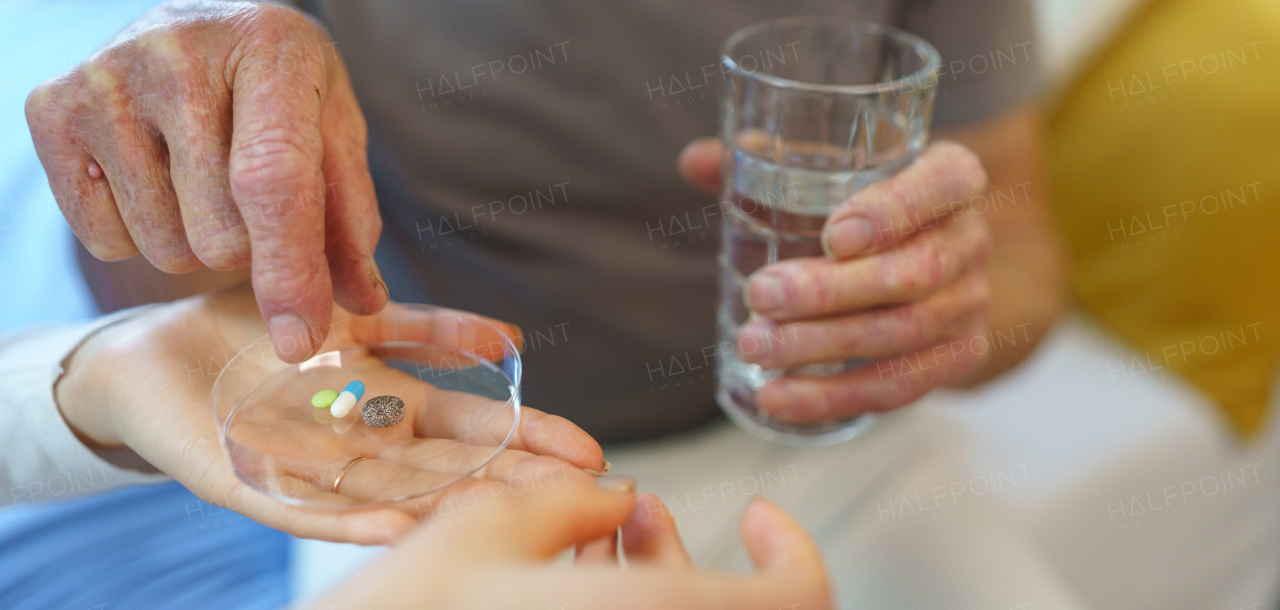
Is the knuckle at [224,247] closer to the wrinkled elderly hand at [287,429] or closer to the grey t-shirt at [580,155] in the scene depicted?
the wrinkled elderly hand at [287,429]

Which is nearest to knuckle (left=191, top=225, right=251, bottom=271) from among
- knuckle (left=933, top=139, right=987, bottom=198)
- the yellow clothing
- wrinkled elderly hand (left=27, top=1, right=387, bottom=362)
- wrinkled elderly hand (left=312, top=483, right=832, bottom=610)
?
wrinkled elderly hand (left=27, top=1, right=387, bottom=362)

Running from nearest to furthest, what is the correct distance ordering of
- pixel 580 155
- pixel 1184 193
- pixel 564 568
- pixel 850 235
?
pixel 564 568 → pixel 850 235 → pixel 580 155 → pixel 1184 193

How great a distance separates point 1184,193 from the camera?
81 cm

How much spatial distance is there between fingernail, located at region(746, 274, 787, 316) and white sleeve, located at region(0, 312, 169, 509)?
0.32 m

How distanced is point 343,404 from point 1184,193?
0.85 m

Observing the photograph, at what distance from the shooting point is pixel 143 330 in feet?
1.16

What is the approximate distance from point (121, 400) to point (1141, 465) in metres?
0.91

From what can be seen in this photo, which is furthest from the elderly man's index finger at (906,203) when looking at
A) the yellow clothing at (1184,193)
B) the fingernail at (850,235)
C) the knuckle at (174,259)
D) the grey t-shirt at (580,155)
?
the yellow clothing at (1184,193)

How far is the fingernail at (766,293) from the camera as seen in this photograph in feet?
1.51

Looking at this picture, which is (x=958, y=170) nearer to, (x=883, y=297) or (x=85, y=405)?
(x=883, y=297)

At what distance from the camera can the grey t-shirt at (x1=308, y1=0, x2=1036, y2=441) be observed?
559 mm

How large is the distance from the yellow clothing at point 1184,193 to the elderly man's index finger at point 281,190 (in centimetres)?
84

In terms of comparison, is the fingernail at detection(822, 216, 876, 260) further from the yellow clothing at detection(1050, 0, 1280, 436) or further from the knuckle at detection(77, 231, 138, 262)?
the yellow clothing at detection(1050, 0, 1280, 436)

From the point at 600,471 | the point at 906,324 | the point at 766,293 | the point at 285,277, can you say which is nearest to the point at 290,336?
the point at 285,277
